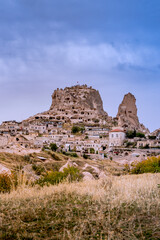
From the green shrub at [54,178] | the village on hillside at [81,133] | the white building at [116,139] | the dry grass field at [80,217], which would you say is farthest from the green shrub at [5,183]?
the white building at [116,139]

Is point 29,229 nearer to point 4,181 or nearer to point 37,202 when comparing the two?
point 37,202

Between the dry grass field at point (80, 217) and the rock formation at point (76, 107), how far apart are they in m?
75.2

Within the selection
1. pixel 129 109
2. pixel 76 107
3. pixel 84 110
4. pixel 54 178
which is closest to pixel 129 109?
pixel 129 109

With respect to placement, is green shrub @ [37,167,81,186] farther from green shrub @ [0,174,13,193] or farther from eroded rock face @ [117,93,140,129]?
eroded rock face @ [117,93,140,129]

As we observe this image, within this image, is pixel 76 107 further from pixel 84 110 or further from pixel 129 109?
pixel 129 109

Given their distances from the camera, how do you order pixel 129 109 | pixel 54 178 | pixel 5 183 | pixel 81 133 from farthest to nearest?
pixel 129 109, pixel 81 133, pixel 54 178, pixel 5 183

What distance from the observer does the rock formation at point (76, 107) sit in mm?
84062

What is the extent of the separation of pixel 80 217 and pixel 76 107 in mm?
92830

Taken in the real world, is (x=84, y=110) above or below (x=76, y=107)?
below

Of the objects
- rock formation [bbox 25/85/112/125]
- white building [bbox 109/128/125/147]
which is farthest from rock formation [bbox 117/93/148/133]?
white building [bbox 109/128/125/147]

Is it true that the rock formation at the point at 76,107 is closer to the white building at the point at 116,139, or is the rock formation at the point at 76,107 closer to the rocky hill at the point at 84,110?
the rocky hill at the point at 84,110

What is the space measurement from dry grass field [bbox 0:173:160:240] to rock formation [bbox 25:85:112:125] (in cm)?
7522

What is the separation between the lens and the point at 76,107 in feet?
315

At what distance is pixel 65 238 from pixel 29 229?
0.60m
